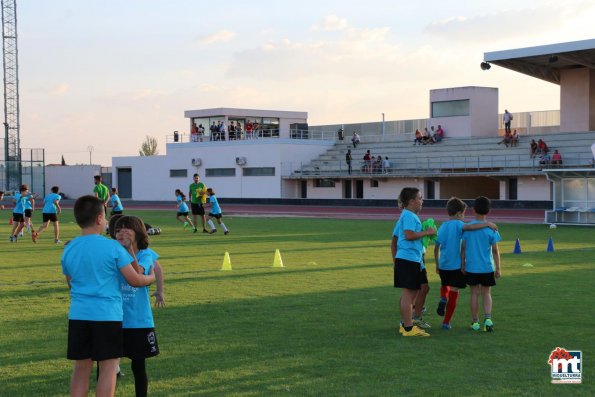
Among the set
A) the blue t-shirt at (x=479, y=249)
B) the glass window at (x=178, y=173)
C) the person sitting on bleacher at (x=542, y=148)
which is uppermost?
the person sitting on bleacher at (x=542, y=148)

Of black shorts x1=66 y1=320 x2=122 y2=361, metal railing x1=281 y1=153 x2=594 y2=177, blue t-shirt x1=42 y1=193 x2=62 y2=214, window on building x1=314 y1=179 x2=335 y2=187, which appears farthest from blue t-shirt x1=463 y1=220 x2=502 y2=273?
window on building x1=314 y1=179 x2=335 y2=187

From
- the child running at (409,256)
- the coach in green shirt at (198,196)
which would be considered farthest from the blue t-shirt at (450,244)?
the coach in green shirt at (198,196)

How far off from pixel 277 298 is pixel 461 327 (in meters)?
3.34

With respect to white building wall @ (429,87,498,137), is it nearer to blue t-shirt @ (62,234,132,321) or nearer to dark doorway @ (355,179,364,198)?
dark doorway @ (355,179,364,198)

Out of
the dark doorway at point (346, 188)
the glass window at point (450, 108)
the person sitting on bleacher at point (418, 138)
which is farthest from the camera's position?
the dark doorway at point (346, 188)

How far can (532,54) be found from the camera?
47.5 meters

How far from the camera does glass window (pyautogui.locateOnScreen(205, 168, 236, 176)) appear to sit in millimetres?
64450

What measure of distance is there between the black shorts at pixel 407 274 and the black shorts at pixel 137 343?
3.75 m

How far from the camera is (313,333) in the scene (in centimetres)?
980

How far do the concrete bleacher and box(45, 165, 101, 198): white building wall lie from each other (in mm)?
26570

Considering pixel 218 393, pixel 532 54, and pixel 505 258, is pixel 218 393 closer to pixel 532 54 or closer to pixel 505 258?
pixel 505 258

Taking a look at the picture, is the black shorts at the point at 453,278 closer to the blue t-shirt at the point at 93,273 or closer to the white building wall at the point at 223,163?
the blue t-shirt at the point at 93,273

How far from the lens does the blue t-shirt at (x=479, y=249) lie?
991 cm

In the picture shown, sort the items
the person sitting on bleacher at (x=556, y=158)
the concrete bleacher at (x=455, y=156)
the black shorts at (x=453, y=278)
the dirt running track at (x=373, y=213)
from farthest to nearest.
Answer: the concrete bleacher at (x=455, y=156), the person sitting on bleacher at (x=556, y=158), the dirt running track at (x=373, y=213), the black shorts at (x=453, y=278)
